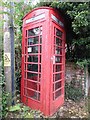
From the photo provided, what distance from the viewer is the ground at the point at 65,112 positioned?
3916mm

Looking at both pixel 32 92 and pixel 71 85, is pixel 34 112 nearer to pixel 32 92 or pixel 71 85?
pixel 32 92

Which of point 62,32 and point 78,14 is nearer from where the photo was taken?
point 78,14

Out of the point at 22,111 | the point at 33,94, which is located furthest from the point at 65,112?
the point at 22,111

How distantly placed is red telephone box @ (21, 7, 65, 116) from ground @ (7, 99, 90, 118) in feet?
0.46

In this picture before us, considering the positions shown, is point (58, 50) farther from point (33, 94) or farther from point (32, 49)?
point (33, 94)

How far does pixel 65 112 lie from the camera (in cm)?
435

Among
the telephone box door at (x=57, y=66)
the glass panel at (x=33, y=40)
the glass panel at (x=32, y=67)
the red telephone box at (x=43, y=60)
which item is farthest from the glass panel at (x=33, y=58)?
the telephone box door at (x=57, y=66)

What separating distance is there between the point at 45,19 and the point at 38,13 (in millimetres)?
378

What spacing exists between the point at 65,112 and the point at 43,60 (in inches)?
62.0

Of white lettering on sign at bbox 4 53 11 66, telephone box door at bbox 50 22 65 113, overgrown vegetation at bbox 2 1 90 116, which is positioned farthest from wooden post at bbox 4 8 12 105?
telephone box door at bbox 50 22 65 113

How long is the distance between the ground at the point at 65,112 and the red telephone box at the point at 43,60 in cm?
14

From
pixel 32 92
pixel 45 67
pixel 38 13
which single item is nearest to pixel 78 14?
pixel 38 13

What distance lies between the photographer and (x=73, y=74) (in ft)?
18.6

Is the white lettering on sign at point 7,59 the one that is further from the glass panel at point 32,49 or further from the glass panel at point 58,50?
the glass panel at point 58,50
